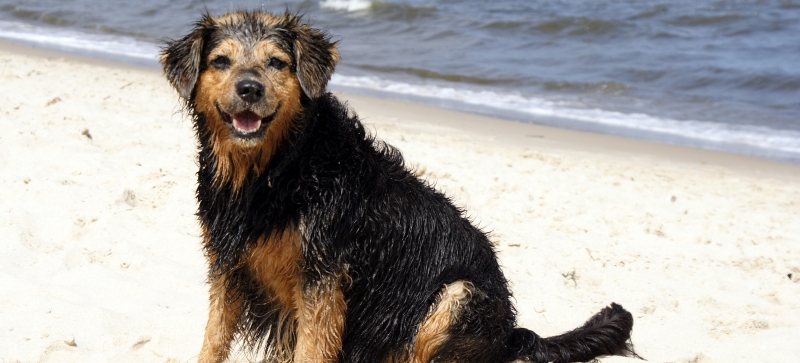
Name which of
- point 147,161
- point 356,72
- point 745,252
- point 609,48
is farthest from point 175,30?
point 745,252

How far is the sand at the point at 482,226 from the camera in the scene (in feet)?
15.9

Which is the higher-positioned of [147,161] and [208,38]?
[208,38]

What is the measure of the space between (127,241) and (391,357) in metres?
2.33

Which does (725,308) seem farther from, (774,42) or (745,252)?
(774,42)

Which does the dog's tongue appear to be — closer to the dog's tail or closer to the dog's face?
the dog's face

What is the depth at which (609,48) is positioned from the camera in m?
15.7

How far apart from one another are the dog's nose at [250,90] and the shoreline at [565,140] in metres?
6.22

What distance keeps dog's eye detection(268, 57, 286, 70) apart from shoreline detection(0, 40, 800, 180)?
6.00 meters

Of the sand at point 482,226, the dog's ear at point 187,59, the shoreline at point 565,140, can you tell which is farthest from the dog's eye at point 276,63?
the shoreline at point 565,140

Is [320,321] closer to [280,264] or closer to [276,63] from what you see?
[280,264]

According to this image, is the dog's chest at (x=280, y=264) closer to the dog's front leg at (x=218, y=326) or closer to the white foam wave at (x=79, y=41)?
the dog's front leg at (x=218, y=326)

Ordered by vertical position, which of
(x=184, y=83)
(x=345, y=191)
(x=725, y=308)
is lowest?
(x=725, y=308)

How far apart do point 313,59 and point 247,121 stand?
438 millimetres

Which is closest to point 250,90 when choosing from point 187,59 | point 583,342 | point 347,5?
point 187,59
